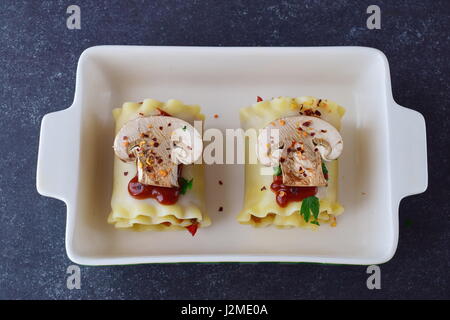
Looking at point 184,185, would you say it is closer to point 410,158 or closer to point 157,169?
point 157,169

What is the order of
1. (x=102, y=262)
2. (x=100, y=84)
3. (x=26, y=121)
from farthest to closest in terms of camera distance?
1. (x=26, y=121)
2. (x=100, y=84)
3. (x=102, y=262)

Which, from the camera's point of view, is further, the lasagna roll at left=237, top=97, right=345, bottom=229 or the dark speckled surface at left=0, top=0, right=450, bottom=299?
the dark speckled surface at left=0, top=0, right=450, bottom=299

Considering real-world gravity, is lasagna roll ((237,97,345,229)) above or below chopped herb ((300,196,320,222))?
above

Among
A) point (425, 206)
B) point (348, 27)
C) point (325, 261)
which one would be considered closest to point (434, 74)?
point (348, 27)

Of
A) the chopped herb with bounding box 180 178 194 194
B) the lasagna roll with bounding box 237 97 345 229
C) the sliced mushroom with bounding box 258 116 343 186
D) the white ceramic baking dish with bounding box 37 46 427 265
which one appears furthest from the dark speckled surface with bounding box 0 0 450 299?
the sliced mushroom with bounding box 258 116 343 186

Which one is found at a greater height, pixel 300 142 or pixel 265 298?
→ pixel 300 142

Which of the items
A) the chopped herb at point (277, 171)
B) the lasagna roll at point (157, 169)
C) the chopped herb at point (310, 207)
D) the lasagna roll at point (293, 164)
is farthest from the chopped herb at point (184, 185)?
the chopped herb at point (310, 207)

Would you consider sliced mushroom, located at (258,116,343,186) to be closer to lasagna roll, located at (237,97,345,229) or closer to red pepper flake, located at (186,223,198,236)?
lasagna roll, located at (237,97,345,229)

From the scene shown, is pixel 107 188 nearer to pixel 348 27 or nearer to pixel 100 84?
pixel 100 84

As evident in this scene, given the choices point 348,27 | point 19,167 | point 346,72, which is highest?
point 348,27
